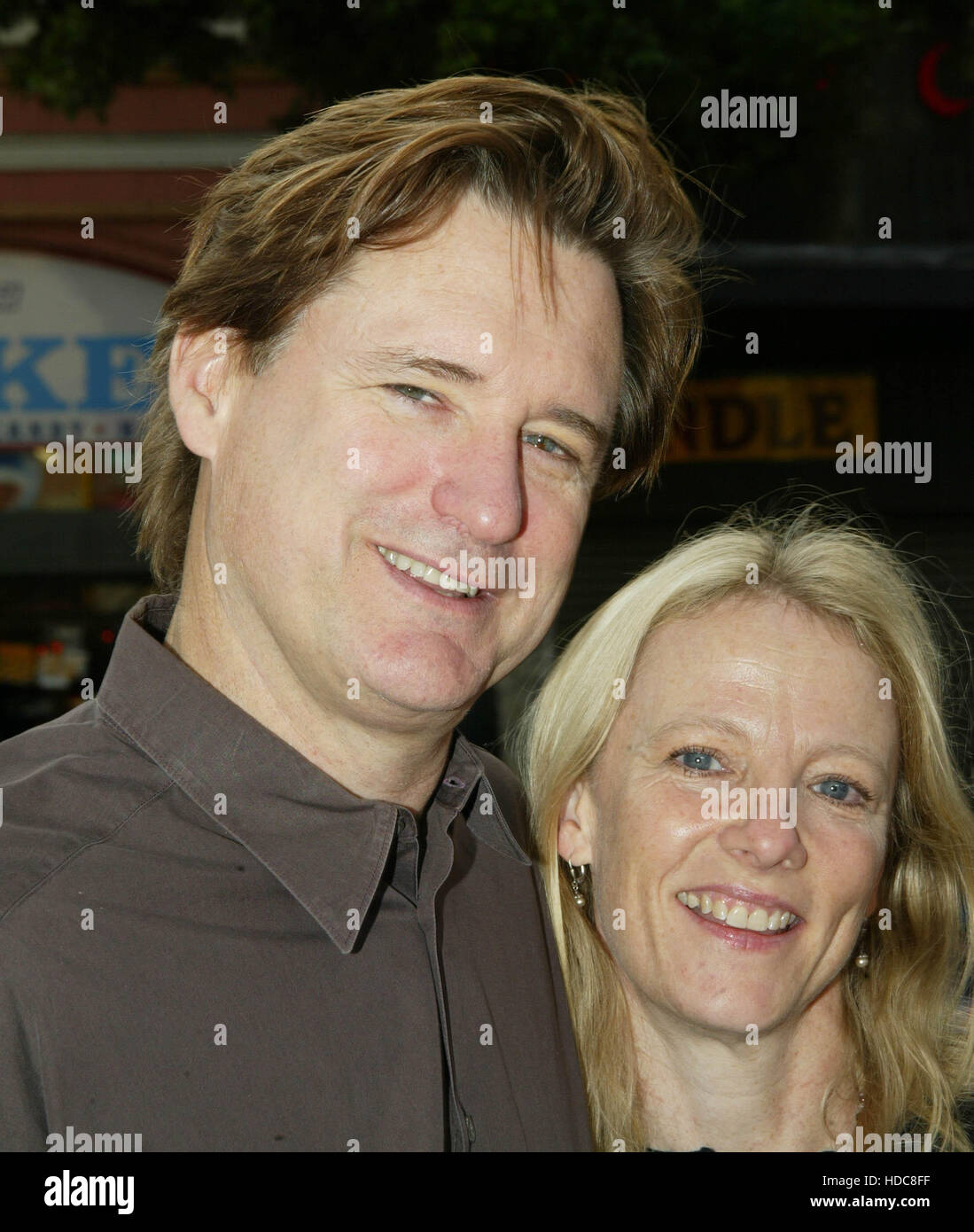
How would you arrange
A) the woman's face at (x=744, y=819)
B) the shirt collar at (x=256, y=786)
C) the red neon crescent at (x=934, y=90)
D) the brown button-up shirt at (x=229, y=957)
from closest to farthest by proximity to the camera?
the brown button-up shirt at (x=229, y=957) → the shirt collar at (x=256, y=786) → the woman's face at (x=744, y=819) → the red neon crescent at (x=934, y=90)

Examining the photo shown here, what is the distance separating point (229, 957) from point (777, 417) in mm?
4959

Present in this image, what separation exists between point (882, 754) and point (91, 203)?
15.1 feet

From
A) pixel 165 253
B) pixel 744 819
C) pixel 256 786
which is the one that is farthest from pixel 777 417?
pixel 256 786

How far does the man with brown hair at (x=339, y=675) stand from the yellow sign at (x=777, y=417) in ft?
13.4

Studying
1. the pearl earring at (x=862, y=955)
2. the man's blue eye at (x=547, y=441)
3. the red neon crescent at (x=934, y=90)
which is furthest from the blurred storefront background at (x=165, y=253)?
the man's blue eye at (x=547, y=441)

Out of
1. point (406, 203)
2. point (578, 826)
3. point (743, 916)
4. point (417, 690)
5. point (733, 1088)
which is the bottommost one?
point (733, 1088)

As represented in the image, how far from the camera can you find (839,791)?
215 centimetres

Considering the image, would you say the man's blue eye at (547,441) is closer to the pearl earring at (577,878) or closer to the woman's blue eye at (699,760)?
the woman's blue eye at (699,760)

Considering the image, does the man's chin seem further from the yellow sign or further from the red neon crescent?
the red neon crescent

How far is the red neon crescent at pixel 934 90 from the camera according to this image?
18.0 ft

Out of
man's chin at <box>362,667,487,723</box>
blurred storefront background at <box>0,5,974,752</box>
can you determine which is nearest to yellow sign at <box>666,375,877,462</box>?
blurred storefront background at <box>0,5,974,752</box>

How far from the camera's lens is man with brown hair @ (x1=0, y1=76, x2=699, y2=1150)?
5.10 ft

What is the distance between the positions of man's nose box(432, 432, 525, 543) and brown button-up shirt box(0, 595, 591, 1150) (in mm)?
387

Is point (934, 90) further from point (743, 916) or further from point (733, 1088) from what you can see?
point (733, 1088)
